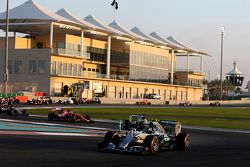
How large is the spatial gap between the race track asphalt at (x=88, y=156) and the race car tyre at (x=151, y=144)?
308 mm

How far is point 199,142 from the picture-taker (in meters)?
26.4

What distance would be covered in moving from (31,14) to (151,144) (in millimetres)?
88869

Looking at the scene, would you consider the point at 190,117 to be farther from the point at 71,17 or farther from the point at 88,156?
the point at 71,17

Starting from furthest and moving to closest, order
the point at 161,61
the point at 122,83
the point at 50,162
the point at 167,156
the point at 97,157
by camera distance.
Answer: the point at 161,61, the point at 122,83, the point at 167,156, the point at 97,157, the point at 50,162

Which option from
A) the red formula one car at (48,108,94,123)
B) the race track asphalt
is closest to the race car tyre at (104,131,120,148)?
the race track asphalt

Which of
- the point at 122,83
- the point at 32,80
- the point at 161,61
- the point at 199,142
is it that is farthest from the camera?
the point at 161,61

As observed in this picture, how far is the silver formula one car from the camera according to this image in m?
19.3

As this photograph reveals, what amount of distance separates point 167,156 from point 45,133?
33.0ft

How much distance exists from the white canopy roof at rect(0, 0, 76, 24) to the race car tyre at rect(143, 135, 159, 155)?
82576 mm

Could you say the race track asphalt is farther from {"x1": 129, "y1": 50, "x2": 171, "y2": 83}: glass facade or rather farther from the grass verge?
{"x1": 129, "y1": 50, "x2": 171, "y2": 83}: glass facade

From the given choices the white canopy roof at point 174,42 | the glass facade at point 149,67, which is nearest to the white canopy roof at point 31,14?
the glass facade at point 149,67

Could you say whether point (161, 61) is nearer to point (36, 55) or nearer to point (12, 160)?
point (36, 55)

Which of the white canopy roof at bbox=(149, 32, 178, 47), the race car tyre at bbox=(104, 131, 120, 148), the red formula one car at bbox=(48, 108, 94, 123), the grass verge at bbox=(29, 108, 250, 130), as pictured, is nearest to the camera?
the race car tyre at bbox=(104, 131, 120, 148)

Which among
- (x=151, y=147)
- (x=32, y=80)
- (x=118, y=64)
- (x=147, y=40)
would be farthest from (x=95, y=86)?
(x=151, y=147)
